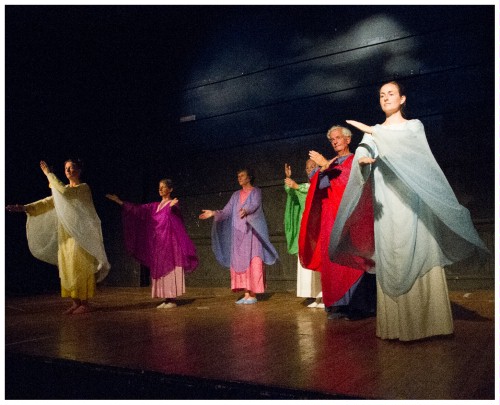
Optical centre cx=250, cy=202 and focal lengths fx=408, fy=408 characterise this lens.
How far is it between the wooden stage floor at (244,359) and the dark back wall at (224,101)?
3113 millimetres

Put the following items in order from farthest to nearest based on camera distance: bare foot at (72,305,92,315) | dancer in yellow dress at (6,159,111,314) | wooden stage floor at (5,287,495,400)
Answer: bare foot at (72,305,92,315)
dancer in yellow dress at (6,159,111,314)
wooden stage floor at (5,287,495,400)

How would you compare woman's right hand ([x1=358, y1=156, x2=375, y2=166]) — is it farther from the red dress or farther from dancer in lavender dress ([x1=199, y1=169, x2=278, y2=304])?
dancer in lavender dress ([x1=199, y1=169, x2=278, y2=304])

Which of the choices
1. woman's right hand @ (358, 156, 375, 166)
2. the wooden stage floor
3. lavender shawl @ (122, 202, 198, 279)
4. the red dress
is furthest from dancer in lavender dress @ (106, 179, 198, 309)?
woman's right hand @ (358, 156, 375, 166)

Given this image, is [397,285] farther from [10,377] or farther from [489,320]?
[10,377]

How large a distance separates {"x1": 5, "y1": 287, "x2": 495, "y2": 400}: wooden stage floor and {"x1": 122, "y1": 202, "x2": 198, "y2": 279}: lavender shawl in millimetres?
1053

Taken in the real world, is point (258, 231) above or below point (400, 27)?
below

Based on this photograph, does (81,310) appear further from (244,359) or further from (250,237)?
(244,359)

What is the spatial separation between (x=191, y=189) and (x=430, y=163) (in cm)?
562

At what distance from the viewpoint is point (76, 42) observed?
7.54 m

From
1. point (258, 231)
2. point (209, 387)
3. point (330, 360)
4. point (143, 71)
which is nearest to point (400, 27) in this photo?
point (258, 231)

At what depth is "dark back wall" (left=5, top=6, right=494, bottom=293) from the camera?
18.4 ft

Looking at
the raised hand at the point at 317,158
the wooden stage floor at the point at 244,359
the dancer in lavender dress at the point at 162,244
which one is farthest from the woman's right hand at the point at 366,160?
the dancer in lavender dress at the point at 162,244

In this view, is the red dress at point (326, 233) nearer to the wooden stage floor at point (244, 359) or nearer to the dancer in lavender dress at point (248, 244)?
the wooden stage floor at point (244, 359)

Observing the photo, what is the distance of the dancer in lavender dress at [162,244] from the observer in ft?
15.4
